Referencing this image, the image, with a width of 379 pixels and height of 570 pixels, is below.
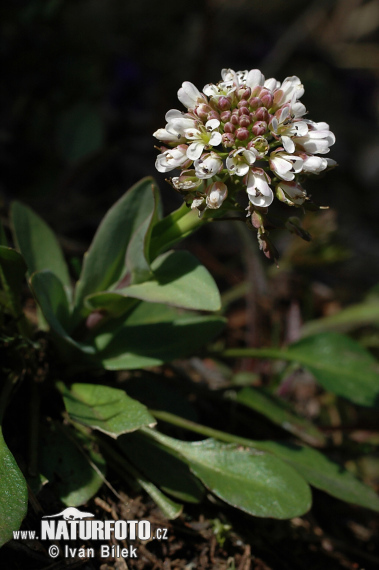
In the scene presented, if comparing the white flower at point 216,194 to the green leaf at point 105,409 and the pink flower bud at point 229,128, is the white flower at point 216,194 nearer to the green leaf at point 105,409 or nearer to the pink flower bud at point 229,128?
the pink flower bud at point 229,128

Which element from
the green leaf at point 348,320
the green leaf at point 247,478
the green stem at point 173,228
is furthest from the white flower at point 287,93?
the green leaf at point 348,320

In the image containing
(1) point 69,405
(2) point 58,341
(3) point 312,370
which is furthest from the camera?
(3) point 312,370

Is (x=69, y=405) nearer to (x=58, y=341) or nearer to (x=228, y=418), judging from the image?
(x=58, y=341)

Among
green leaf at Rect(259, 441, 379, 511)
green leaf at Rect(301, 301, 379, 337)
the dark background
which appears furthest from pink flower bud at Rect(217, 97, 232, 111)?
green leaf at Rect(301, 301, 379, 337)

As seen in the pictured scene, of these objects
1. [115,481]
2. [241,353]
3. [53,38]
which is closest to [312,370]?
[241,353]

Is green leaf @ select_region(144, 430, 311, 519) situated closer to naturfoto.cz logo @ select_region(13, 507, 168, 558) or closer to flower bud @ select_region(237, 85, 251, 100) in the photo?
naturfoto.cz logo @ select_region(13, 507, 168, 558)
